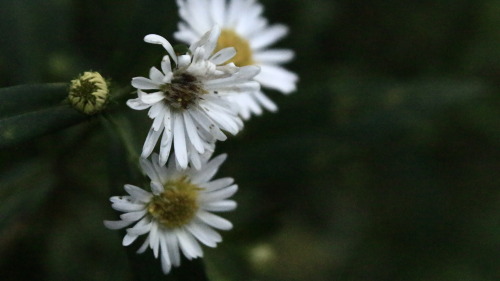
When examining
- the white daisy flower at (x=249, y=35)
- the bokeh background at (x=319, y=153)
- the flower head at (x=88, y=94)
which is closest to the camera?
the flower head at (x=88, y=94)

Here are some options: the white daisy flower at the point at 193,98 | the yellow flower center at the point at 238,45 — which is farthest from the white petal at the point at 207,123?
the yellow flower center at the point at 238,45

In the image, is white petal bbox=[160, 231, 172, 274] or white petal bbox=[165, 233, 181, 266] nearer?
white petal bbox=[160, 231, 172, 274]

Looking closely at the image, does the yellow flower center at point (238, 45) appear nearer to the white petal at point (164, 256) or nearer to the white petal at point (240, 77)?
the white petal at point (240, 77)

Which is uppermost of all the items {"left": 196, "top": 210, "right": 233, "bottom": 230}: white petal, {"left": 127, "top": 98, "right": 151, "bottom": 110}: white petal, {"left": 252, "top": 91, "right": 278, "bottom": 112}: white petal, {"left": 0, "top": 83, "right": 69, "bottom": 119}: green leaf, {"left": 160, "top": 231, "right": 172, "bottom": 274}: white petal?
{"left": 252, "top": 91, "right": 278, "bottom": 112}: white petal

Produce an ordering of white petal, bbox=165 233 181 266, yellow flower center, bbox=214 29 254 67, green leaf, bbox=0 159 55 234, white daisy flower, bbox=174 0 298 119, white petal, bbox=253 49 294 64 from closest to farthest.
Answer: white petal, bbox=165 233 181 266 → green leaf, bbox=0 159 55 234 → white daisy flower, bbox=174 0 298 119 → yellow flower center, bbox=214 29 254 67 → white petal, bbox=253 49 294 64

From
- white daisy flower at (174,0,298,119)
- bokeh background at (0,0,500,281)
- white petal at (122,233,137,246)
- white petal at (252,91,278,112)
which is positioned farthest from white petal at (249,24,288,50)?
white petal at (122,233,137,246)

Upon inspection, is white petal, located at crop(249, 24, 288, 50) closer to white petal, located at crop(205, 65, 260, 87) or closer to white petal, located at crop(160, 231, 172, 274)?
white petal, located at crop(205, 65, 260, 87)

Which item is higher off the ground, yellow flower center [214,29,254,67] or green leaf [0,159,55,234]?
yellow flower center [214,29,254,67]
